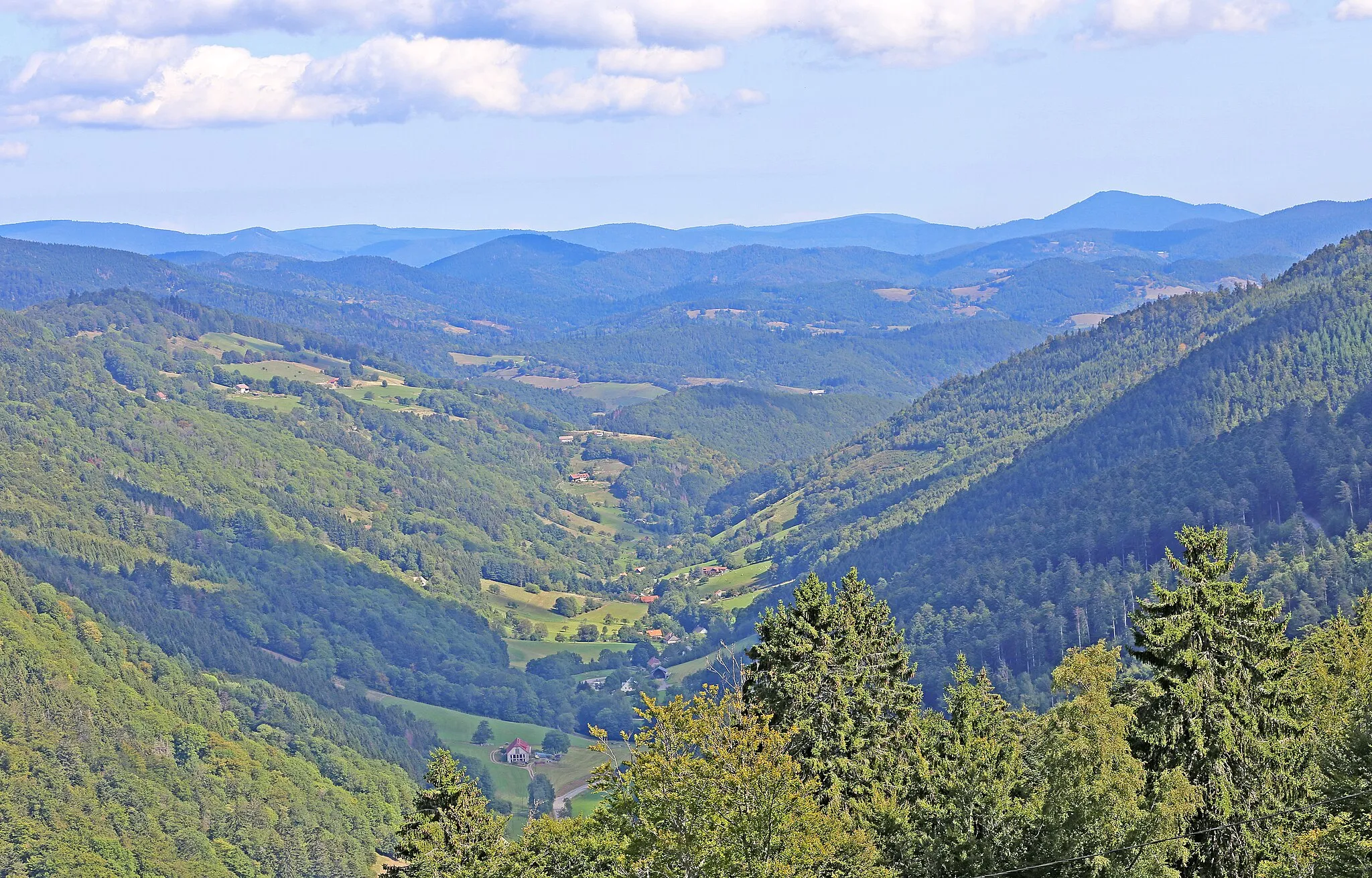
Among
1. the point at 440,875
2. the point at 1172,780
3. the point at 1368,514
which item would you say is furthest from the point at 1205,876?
the point at 1368,514

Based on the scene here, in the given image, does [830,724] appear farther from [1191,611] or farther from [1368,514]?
[1368,514]

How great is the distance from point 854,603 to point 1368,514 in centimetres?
17040

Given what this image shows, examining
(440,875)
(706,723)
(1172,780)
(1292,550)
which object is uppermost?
(706,723)

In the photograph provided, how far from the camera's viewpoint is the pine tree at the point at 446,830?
53.4m

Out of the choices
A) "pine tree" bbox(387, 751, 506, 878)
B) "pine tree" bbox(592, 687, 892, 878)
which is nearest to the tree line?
"pine tree" bbox(592, 687, 892, 878)

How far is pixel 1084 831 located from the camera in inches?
1555

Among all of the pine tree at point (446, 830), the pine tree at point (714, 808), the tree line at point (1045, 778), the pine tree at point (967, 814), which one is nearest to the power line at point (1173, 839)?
the tree line at point (1045, 778)

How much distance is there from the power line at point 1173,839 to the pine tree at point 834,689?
1027 centimetres

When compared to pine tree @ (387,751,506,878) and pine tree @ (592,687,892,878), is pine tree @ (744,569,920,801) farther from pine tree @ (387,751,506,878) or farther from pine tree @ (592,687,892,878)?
pine tree @ (387,751,506,878)

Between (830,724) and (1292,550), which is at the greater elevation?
(830,724)

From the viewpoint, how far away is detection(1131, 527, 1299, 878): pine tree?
→ 4141 centimetres

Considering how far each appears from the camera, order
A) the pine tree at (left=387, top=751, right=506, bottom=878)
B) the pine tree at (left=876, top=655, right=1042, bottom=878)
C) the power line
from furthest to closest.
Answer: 1. the pine tree at (left=387, top=751, right=506, bottom=878)
2. the pine tree at (left=876, top=655, right=1042, bottom=878)
3. the power line

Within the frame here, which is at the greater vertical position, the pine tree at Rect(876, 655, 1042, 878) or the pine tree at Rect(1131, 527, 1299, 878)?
the pine tree at Rect(1131, 527, 1299, 878)

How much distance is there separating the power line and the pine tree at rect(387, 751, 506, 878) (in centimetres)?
2103
